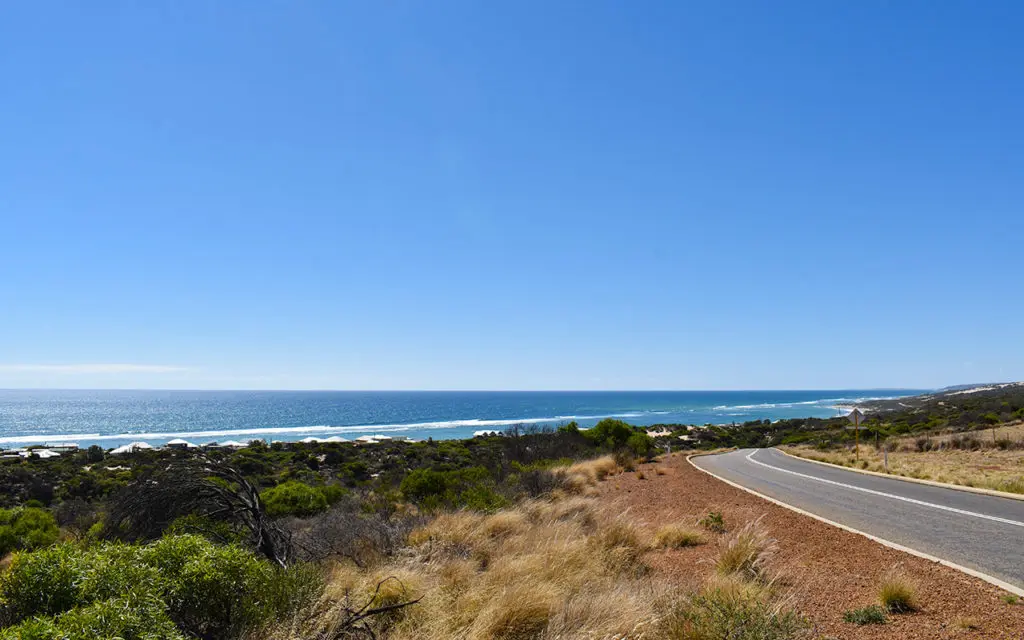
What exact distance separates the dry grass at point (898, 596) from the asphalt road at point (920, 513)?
1.83m

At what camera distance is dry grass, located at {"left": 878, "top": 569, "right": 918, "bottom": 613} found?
6.15 m

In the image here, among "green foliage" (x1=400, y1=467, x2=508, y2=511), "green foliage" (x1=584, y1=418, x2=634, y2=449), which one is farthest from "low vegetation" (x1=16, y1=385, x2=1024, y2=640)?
"green foliage" (x1=584, y1=418, x2=634, y2=449)

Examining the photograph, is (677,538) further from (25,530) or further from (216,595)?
(25,530)

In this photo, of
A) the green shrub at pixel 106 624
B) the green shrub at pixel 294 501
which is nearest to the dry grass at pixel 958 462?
the green shrub at pixel 294 501

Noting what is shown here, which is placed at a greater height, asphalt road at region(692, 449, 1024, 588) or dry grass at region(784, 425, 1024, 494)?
asphalt road at region(692, 449, 1024, 588)

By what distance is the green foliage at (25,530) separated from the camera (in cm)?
1369

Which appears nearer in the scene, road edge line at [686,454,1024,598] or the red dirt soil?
the red dirt soil

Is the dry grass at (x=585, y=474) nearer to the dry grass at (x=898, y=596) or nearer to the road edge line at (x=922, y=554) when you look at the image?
the road edge line at (x=922, y=554)

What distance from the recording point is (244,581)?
14.4ft

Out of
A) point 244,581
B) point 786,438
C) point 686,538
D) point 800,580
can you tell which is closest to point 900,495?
point 686,538

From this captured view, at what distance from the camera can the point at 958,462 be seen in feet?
78.9

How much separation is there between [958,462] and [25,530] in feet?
108

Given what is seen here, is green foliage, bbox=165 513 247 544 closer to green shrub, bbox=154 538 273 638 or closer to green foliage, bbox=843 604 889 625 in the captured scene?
green shrub, bbox=154 538 273 638

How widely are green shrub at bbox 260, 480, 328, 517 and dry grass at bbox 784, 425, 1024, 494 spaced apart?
18.5 meters
